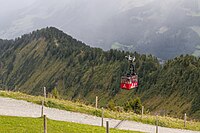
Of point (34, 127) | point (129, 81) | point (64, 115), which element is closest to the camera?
point (34, 127)

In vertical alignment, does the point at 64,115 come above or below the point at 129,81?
below

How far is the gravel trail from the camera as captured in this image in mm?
46938

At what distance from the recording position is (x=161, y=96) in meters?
184

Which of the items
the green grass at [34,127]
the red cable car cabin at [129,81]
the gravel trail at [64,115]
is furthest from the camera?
the red cable car cabin at [129,81]

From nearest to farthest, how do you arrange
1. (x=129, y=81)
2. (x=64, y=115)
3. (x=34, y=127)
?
1. (x=34, y=127)
2. (x=64, y=115)
3. (x=129, y=81)

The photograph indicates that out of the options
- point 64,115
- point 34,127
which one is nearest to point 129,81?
point 64,115

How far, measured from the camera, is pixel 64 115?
49.8m

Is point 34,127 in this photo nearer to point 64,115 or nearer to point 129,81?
point 64,115

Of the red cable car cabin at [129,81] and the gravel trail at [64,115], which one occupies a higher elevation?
the red cable car cabin at [129,81]

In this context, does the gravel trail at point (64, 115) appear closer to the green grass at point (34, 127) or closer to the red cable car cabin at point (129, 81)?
the green grass at point (34, 127)

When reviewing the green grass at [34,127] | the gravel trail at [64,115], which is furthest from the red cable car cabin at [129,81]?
the green grass at [34,127]

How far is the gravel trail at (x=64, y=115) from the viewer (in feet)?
154

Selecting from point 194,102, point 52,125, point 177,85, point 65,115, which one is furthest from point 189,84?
point 52,125

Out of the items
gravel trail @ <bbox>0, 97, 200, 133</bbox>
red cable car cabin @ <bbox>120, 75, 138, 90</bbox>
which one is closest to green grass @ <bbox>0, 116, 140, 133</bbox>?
gravel trail @ <bbox>0, 97, 200, 133</bbox>
